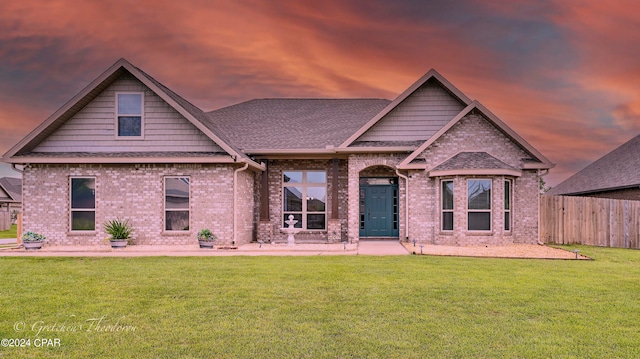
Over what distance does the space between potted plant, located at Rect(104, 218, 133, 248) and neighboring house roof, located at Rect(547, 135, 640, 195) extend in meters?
21.8

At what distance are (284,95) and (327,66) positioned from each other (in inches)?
241

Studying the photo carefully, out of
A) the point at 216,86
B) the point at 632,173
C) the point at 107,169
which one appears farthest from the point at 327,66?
the point at 632,173

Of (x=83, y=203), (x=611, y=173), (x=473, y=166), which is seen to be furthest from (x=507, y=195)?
(x=83, y=203)

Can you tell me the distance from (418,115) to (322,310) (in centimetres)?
1228

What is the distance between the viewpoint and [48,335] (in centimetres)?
639

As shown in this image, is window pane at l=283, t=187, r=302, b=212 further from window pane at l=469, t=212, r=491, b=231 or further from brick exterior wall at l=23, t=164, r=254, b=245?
window pane at l=469, t=212, r=491, b=231

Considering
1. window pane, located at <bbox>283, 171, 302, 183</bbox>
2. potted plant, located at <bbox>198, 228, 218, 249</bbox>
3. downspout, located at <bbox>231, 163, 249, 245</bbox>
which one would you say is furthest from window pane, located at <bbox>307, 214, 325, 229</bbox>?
potted plant, located at <bbox>198, 228, 218, 249</bbox>

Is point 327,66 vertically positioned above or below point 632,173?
above

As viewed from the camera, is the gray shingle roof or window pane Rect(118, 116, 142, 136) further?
window pane Rect(118, 116, 142, 136)

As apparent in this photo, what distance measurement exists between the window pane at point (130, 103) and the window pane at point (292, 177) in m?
5.98

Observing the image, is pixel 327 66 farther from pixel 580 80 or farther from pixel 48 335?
pixel 48 335

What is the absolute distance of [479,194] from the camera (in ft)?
54.4

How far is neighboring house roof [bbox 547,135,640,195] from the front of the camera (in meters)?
23.9

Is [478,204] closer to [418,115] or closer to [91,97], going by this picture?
[418,115]
